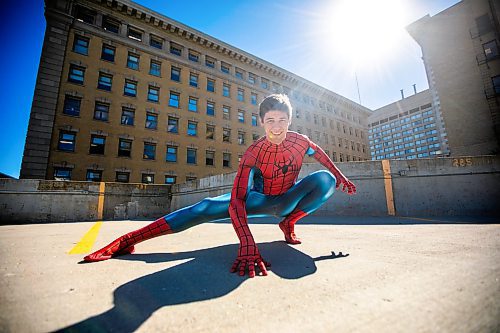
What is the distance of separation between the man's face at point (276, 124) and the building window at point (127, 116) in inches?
817

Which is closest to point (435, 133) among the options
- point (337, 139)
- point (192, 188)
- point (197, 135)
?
point (337, 139)

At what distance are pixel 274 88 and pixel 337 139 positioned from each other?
14.0m

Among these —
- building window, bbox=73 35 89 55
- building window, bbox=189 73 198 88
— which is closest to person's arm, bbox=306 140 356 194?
building window, bbox=189 73 198 88

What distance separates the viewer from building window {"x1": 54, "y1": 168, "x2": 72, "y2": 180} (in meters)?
16.0

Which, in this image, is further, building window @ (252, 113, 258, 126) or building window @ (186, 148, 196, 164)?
building window @ (252, 113, 258, 126)

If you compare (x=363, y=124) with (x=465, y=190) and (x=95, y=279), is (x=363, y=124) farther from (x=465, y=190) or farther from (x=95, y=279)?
(x=95, y=279)

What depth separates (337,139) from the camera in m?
35.5

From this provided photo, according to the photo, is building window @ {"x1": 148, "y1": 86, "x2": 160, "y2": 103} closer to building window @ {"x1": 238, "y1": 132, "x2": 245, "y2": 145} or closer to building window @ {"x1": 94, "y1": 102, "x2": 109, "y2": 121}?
building window @ {"x1": 94, "y1": 102, "x2": 109, "y2": 121}

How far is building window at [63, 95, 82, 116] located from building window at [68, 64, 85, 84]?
4.99 ft

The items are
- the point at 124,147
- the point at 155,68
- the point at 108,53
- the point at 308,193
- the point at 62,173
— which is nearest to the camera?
the point at 308,193

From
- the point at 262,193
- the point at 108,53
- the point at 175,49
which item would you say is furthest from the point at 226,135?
the point at 262,193

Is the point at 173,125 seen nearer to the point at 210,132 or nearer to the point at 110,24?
the point at 210,132

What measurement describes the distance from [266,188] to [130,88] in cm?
2232

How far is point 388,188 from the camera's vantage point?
7109mm
